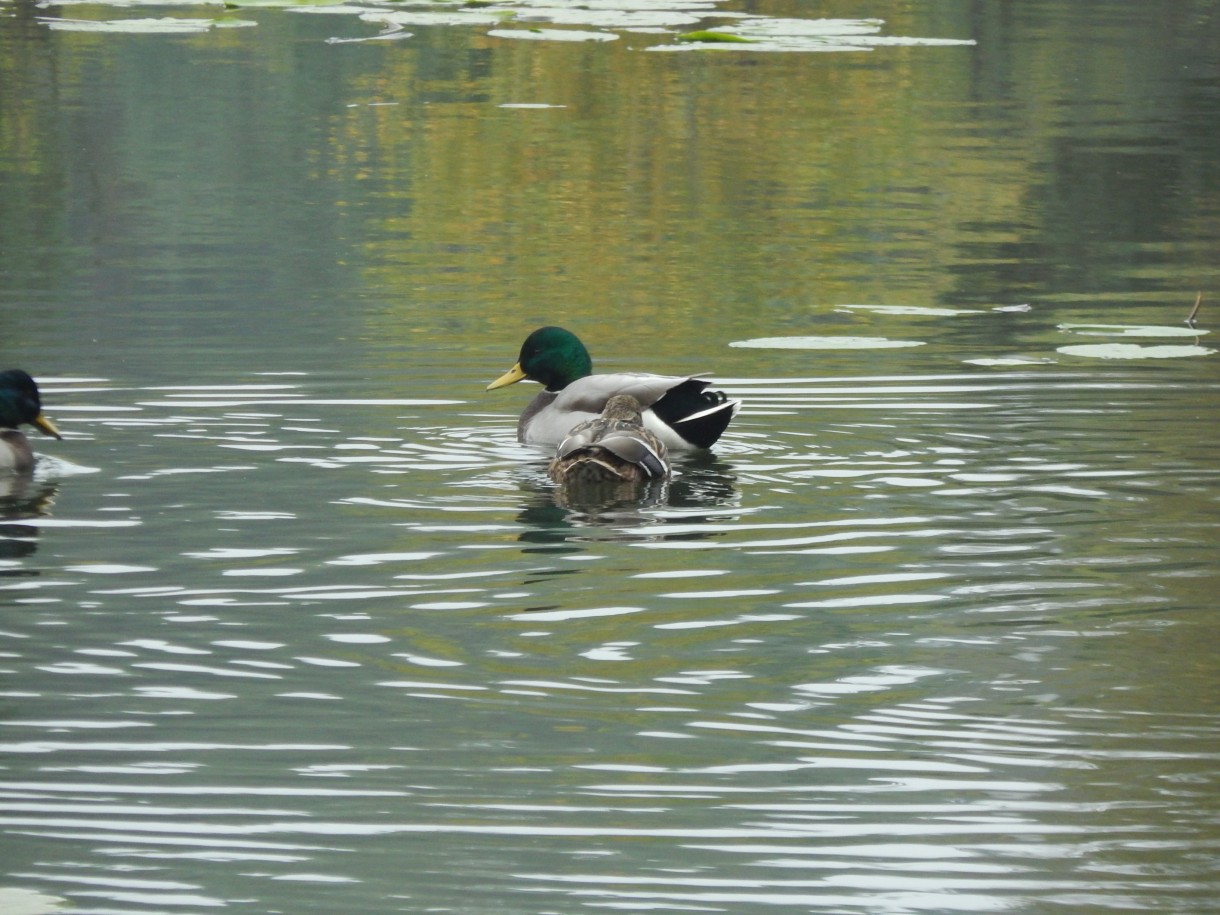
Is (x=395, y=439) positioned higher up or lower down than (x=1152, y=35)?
lower down

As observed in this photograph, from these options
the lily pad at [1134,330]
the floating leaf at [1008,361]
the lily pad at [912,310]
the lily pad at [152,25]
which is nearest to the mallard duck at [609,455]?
the floating leaf at [1008,361]

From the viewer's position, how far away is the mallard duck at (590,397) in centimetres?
870

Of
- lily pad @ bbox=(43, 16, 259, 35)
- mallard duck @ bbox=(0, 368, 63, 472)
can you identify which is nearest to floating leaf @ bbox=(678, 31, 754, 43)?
lily pad @ bbox=(43, 16, 259, 35)

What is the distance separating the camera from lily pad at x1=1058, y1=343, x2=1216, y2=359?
10.3 metres

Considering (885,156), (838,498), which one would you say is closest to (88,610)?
(838,498)

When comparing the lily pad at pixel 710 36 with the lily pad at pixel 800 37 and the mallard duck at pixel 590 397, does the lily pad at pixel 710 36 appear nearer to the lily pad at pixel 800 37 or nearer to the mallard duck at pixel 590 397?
the lily pad at pixel 800 37

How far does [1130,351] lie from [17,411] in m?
4.88

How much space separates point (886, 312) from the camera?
38.5 ft

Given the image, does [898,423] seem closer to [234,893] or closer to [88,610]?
[88,610]

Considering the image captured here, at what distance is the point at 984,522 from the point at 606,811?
3.03 metres

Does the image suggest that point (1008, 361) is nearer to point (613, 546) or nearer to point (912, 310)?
point (912, 310)

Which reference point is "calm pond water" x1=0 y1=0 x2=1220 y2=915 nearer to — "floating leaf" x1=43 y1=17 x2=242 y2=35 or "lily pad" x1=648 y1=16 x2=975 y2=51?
"lily pad" x1=648 y1=16 x2=975 y2=51

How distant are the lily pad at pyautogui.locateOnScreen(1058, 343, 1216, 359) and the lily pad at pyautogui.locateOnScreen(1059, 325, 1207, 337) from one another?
0.89 feet

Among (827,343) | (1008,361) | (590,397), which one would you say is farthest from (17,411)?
(1008,361)
